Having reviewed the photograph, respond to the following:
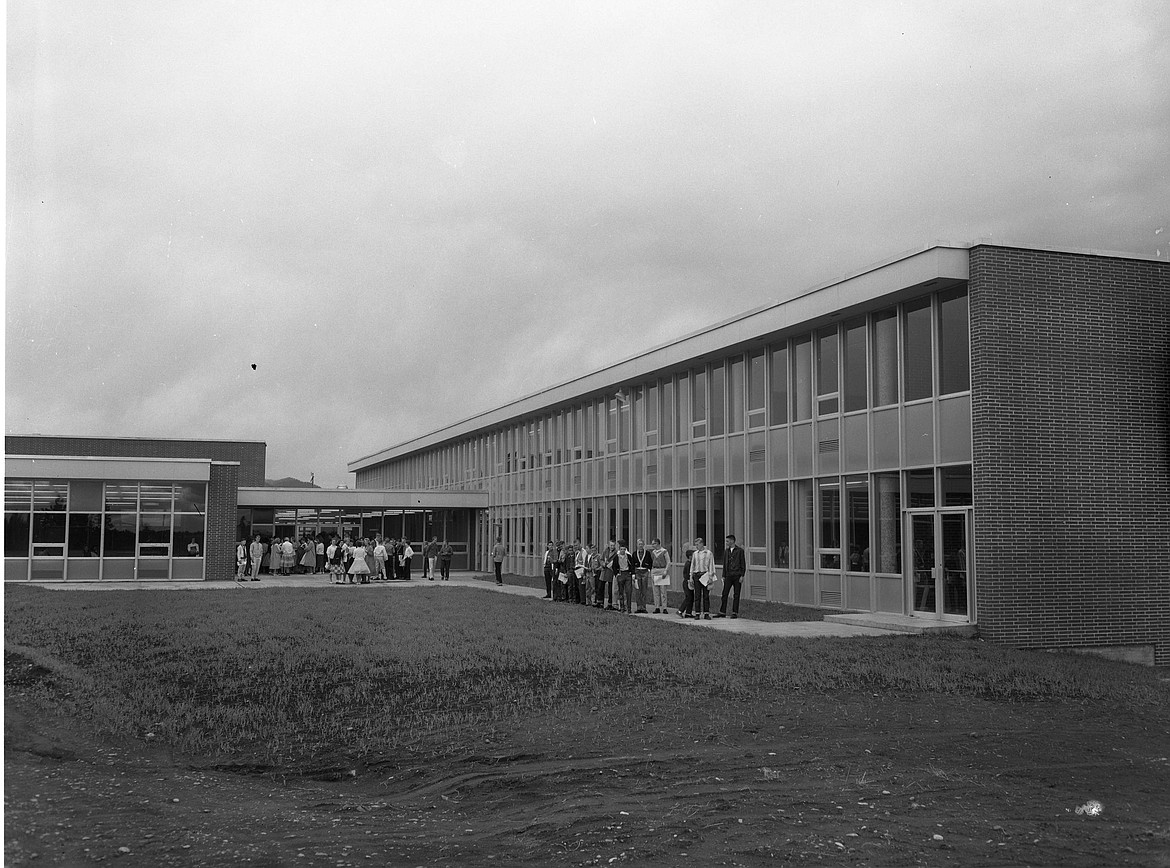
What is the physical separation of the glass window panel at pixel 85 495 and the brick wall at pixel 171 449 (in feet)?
53.3

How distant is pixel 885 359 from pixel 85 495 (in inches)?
920

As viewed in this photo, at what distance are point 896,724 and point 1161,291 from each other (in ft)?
36.6

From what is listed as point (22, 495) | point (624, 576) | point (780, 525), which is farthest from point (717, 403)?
point (22, 495)

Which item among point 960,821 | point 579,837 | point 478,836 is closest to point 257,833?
point 478,836

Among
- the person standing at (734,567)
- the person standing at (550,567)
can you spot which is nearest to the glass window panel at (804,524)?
the person standing at (734,567)

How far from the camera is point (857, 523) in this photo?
20719mm

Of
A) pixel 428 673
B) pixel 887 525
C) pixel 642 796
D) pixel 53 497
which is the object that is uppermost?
pixel 53 497

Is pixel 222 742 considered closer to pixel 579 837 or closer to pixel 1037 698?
pixel 579 837

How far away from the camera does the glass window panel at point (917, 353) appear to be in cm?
1877

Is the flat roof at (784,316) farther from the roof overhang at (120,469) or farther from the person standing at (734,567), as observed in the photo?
the roof overhang at (120,469)

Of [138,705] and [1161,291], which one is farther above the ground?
[1161,291]

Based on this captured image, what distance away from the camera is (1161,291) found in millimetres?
17656

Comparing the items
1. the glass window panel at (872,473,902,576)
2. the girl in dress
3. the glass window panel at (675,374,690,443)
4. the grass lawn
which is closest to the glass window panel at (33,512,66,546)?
the girl in dress

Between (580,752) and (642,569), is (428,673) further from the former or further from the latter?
(642,569)
